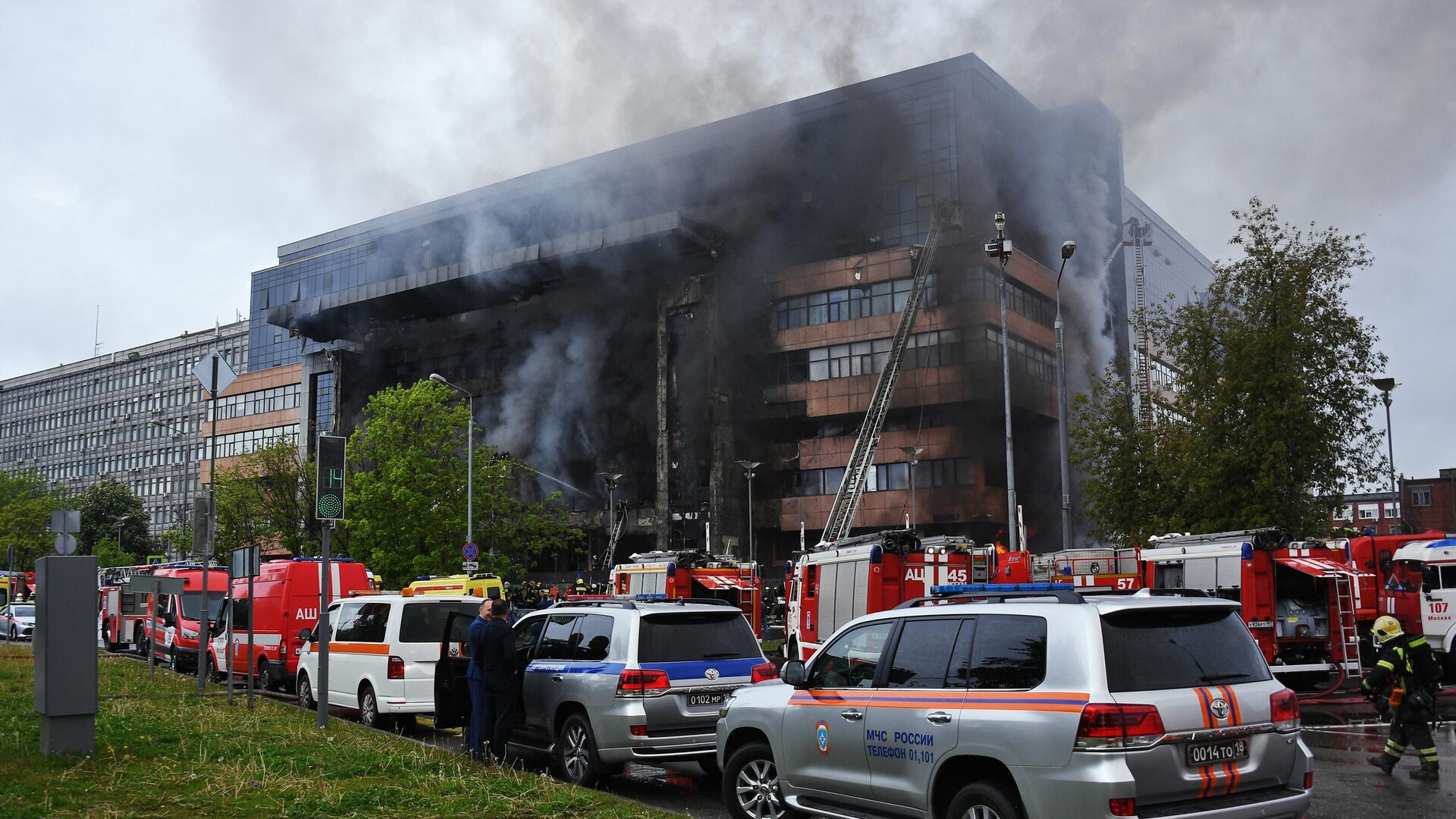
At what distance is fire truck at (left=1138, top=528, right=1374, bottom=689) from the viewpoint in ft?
58.9

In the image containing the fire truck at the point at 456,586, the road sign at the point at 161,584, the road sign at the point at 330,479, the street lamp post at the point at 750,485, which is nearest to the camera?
the road sign at the point at 330,479

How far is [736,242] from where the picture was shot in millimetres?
63219

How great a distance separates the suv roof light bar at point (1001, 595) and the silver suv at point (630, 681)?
268cm

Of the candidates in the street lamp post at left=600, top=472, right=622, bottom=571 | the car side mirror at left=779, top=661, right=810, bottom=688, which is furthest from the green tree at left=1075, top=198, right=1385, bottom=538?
the street lamp post at left=600, top=472, right=622, bottom=571

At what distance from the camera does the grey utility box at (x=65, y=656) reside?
9.84 meters

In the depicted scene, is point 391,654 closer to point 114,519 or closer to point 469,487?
point 469,487

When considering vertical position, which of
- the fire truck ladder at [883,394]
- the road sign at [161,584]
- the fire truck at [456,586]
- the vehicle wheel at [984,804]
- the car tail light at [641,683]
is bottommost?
the vehicle wheel at [984,804]

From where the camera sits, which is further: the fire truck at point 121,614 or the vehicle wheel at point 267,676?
the fire truck at point 121,614

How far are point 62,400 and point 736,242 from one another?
290 feet

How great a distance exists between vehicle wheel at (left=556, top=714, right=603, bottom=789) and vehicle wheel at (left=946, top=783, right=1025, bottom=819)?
4.21 metres

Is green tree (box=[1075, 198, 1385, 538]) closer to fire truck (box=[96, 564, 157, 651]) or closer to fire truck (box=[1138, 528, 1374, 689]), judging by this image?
fire truck (box=[1138, 528, 1374, 689])

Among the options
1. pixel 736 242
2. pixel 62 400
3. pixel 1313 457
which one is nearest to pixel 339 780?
pixel 1313 457

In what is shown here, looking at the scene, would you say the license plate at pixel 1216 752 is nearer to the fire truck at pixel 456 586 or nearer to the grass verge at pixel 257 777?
the grass verge at pixel 257 777

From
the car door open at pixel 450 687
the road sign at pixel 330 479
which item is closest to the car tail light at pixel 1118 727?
the car door open at pixel 450 687
